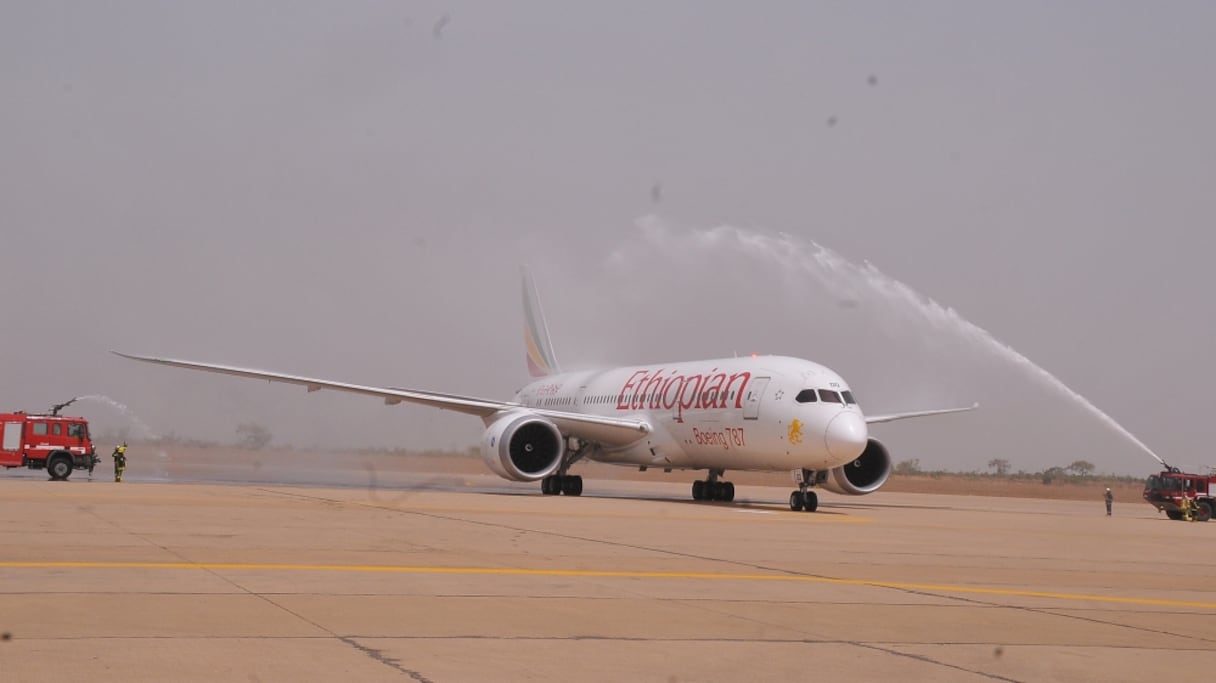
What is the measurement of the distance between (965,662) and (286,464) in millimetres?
40338

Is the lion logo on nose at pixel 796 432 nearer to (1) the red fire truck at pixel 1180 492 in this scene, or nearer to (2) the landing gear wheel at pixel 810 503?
(2) the landing gear wheel at pixel 810 503

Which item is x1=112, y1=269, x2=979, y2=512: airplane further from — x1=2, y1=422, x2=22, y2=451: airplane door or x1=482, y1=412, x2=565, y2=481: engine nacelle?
x1=2, y1=422, x2=22, y2=451: airplane door

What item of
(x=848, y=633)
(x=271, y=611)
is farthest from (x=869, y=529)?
(x=271, y=611)

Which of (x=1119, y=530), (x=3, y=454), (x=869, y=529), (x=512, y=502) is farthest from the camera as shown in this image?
(x=3, y=454)

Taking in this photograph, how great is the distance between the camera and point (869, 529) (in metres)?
23.6

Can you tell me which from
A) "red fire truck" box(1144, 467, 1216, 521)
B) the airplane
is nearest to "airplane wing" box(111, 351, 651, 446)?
the airplane

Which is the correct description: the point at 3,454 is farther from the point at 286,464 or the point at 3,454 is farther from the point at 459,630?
the point at 459,630

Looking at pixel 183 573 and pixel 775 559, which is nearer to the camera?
pixel 183 573

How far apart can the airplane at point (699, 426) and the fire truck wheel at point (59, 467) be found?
661 centimetres

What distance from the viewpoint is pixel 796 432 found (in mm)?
29000

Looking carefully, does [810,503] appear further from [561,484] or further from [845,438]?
[561,484]

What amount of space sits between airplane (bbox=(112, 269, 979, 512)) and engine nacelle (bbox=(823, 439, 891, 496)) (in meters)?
0.03

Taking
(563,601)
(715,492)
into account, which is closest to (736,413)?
(715,492)

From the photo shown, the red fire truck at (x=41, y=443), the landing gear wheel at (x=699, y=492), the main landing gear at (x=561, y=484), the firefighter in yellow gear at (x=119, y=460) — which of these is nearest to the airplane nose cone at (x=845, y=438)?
the landing gear wheel at (x=699, y=492)
